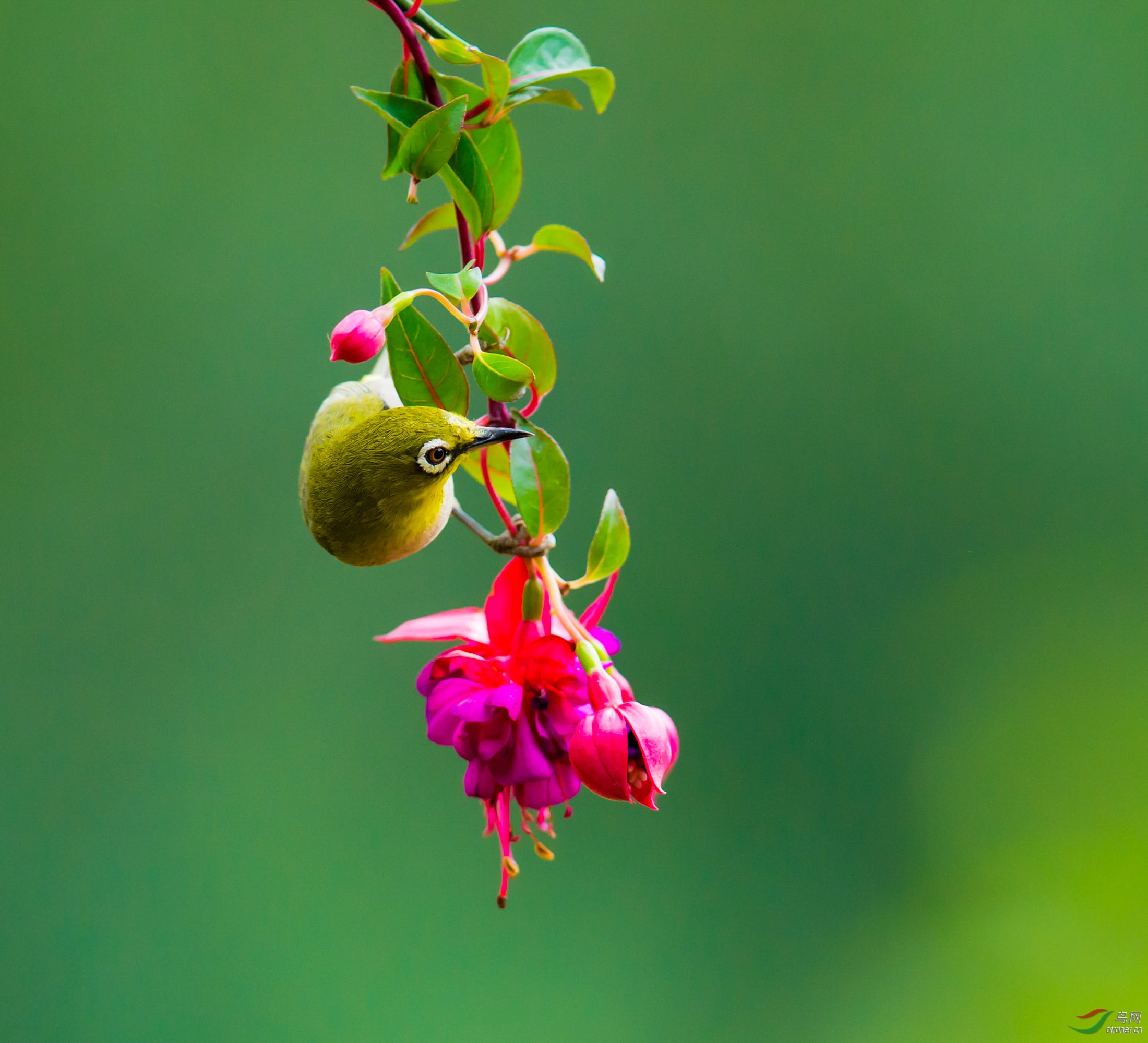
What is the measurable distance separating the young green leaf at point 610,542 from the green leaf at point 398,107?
25 centimetres

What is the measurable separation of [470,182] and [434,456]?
0.17m

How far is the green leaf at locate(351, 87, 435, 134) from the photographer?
56 centimetres

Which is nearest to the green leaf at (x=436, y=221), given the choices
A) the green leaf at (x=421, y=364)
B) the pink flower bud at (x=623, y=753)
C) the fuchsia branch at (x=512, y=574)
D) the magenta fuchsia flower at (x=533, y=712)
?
the fuchsia branch at (x=512, y=574)

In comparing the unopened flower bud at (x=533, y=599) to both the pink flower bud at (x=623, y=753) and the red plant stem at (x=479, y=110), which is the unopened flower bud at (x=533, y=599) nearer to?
the pink flower bud at (x=623, y=753)

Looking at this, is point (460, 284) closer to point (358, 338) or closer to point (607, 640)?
point (358, 338)

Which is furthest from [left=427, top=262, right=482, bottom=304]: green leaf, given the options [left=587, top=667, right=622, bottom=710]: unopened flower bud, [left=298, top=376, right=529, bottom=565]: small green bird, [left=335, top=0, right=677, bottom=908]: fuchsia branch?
[left=587, top=667, right=622, bottom=710]: unopened flower bud

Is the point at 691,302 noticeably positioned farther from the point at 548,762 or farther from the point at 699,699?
the point at 548,762

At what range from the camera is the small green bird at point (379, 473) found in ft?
2.02

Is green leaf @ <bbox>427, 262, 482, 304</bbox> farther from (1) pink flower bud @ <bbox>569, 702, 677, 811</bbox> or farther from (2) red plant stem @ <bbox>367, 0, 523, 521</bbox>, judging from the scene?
(1) pink flower bud @ <bbox>569, 702, 677, 811</bbox>

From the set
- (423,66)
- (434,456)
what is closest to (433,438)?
(434,456)

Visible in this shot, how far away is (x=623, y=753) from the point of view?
0.48 m

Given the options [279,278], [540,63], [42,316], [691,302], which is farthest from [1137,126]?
[42,316]

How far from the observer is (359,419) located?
0.74 meters

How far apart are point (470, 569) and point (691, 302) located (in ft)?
2.30
